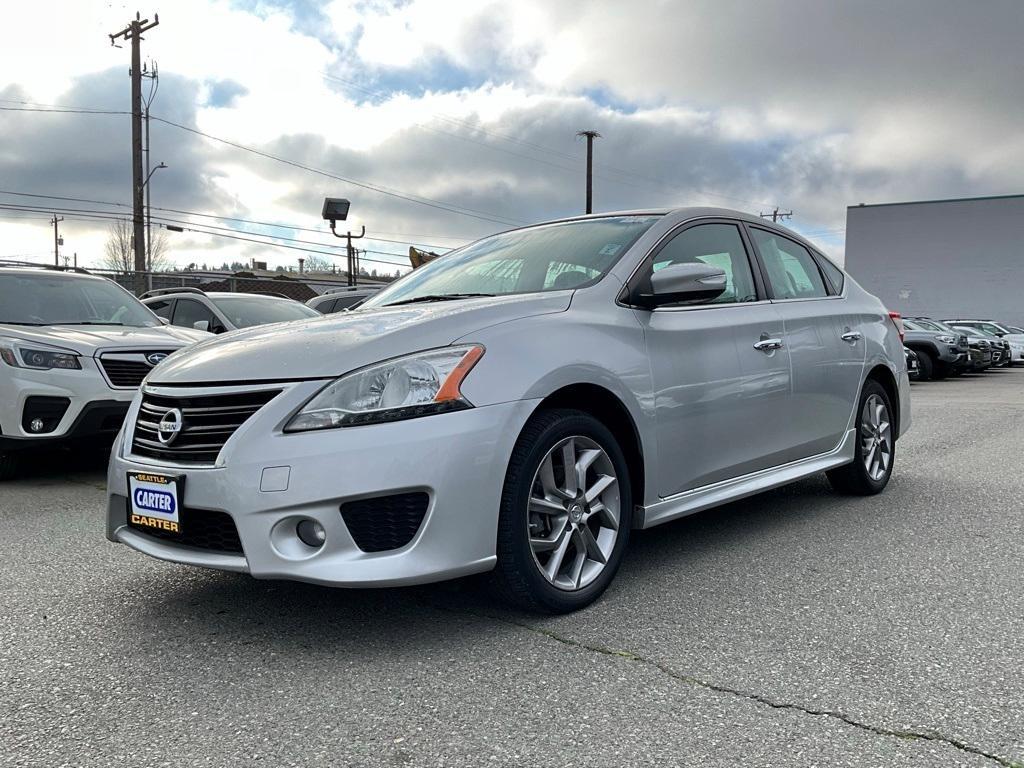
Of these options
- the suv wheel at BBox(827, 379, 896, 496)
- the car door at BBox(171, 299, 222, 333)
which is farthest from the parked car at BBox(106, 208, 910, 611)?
the car door at BBox(171, 299, 222, 333)

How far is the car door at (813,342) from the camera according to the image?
460cm

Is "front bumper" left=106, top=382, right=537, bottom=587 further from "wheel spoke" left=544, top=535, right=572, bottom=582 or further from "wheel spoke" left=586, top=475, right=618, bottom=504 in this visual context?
"wheel spoke" left=586, top=475, right=618, bottom=504

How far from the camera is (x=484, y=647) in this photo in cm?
298

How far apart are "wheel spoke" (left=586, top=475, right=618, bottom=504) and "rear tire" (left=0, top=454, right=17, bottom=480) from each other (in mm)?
4829

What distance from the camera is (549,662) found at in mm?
2848

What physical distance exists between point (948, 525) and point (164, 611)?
3.90 meters

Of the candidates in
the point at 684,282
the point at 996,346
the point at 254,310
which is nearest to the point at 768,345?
the point at 684,282

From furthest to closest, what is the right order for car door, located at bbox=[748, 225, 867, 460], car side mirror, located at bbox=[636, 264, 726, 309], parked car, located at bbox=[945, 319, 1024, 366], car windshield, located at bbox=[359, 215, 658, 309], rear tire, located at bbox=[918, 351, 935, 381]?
parked car, located at bbox=[945, 319, 1024, 366]
rear tire, located at bbox=[918, 351, 935, 381]
car door, located at bbox=[748, 225, 867, 460]
car windshield, located at bbox=[359, 215, 658, 309]
car side mirror, located at bbox=[636, 264, 726, 309]

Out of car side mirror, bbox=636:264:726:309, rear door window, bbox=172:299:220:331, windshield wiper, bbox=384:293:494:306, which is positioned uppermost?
car side mirror, bbox=636:264:726:309

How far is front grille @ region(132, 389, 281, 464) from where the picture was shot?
2.99 m

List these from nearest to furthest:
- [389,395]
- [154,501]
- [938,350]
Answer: [389,395] → [154,501] → [938,350]

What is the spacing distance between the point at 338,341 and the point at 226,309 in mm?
7263

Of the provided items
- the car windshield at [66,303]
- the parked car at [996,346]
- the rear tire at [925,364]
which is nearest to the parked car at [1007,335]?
the parked car at [996,346]

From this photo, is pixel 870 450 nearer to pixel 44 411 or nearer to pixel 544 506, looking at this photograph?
pixel 544 506
